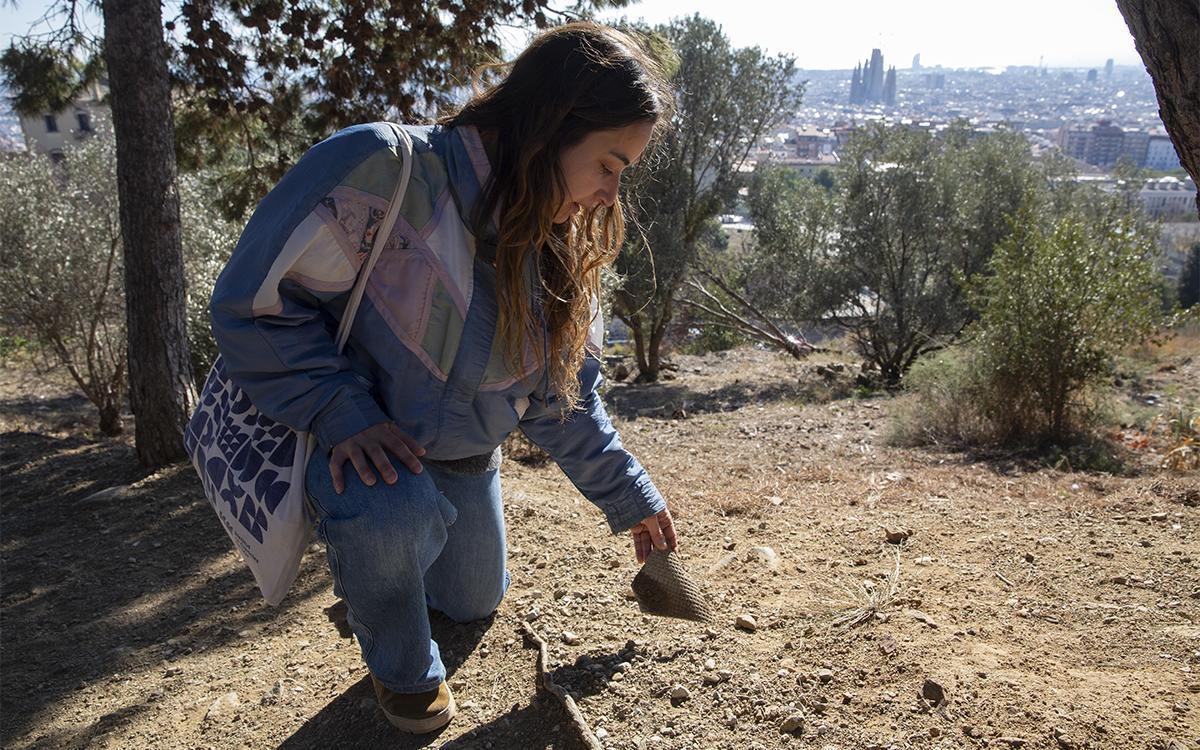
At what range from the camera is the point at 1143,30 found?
1.65 metres

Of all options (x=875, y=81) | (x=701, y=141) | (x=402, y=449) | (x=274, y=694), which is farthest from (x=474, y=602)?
(x=875, y=81)

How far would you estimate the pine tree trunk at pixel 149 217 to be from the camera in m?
4.14

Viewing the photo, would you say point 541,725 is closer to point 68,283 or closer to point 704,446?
point 704,446

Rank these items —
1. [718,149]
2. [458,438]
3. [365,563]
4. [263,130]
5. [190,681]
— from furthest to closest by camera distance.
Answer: [718,149] < [263,130] < [190,681] < [458,438] < [365,563]

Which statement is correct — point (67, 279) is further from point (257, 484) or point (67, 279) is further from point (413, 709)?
point (413, 709)

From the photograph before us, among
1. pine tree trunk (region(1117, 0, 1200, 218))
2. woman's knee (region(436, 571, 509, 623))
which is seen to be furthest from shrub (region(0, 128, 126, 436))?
pine tree trunk (region(1117, 0, 1200, 218))

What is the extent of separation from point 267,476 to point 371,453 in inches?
9.3

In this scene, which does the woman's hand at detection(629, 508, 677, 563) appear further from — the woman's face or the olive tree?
the olive tree

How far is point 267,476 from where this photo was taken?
5.77 ft

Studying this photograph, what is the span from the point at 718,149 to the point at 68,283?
10.3 meters

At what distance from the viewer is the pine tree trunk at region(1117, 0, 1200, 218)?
1580 millimetres

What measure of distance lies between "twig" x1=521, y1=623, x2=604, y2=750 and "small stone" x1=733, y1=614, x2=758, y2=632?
540 millimetres

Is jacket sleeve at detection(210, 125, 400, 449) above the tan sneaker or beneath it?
above

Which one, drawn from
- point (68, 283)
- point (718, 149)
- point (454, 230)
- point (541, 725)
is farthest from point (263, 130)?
point (718, 149)
